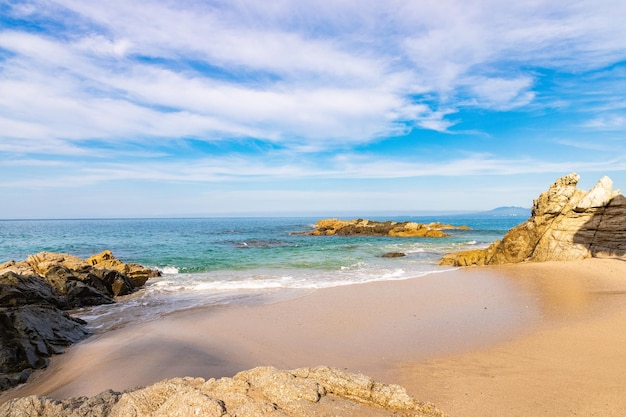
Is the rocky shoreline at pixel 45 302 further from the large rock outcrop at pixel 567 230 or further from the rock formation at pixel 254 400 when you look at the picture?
the large rock outcrop at pixel 567 230

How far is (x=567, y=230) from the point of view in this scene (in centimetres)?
1902

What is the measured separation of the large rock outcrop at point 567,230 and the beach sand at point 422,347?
6.84 meters

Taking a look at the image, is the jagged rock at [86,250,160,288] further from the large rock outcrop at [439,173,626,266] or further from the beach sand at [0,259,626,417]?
the large rock outcrop at [439,173,626,266]

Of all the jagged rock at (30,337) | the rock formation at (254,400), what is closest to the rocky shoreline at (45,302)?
the jagged rock at (30,337)

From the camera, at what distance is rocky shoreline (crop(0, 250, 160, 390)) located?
6777 mm

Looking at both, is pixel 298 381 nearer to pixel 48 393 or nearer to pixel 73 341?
pixel 48 393

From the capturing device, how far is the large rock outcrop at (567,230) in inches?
699

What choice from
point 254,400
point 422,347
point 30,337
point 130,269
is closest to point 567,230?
point 422,347

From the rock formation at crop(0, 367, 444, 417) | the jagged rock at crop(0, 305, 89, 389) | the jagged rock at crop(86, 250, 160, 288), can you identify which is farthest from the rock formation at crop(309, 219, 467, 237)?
the rock formation at crop(0, 367, 444, 417)

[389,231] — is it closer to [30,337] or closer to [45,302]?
[45,302]

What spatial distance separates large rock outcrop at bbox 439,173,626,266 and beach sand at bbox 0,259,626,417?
22.4 ft

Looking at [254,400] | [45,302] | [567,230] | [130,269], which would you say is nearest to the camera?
[254,400]

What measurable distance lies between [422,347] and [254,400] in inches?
178

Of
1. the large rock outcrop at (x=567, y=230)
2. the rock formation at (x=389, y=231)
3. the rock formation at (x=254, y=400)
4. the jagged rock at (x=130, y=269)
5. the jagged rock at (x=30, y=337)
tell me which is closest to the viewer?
the rock formation at (x=254, y=400)
